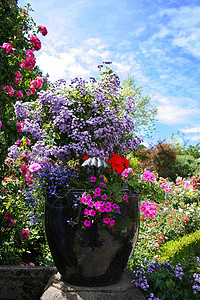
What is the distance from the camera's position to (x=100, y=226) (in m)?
2.11

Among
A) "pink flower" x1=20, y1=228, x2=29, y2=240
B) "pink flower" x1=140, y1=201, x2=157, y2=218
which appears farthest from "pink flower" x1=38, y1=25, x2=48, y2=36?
"pink flower" x1=140, y1=201, x2=157, y2=218

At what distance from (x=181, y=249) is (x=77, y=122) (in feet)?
8.50

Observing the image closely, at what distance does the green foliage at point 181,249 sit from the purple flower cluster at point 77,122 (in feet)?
5.49

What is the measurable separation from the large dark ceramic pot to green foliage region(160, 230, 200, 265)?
141cm

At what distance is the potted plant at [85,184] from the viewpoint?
2.11m

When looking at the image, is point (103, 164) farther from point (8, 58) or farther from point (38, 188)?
point (8, 58)

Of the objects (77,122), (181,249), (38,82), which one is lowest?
(181,249)

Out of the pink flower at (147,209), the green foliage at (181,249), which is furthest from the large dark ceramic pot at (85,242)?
the green foliage at (181,249)

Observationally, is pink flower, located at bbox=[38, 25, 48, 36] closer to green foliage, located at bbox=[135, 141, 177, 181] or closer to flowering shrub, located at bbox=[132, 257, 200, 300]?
flowering shrub, located at bbox=[132, 257, 200, 300]

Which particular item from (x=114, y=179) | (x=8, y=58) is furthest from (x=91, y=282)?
(x=8, y=58)

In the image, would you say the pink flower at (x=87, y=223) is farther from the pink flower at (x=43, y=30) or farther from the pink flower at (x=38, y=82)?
the pink flower at (x=43, y=30)

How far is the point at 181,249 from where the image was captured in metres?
3.85

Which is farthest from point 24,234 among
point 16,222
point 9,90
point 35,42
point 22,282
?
point 35,42

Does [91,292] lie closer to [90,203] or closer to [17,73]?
[90,203]
